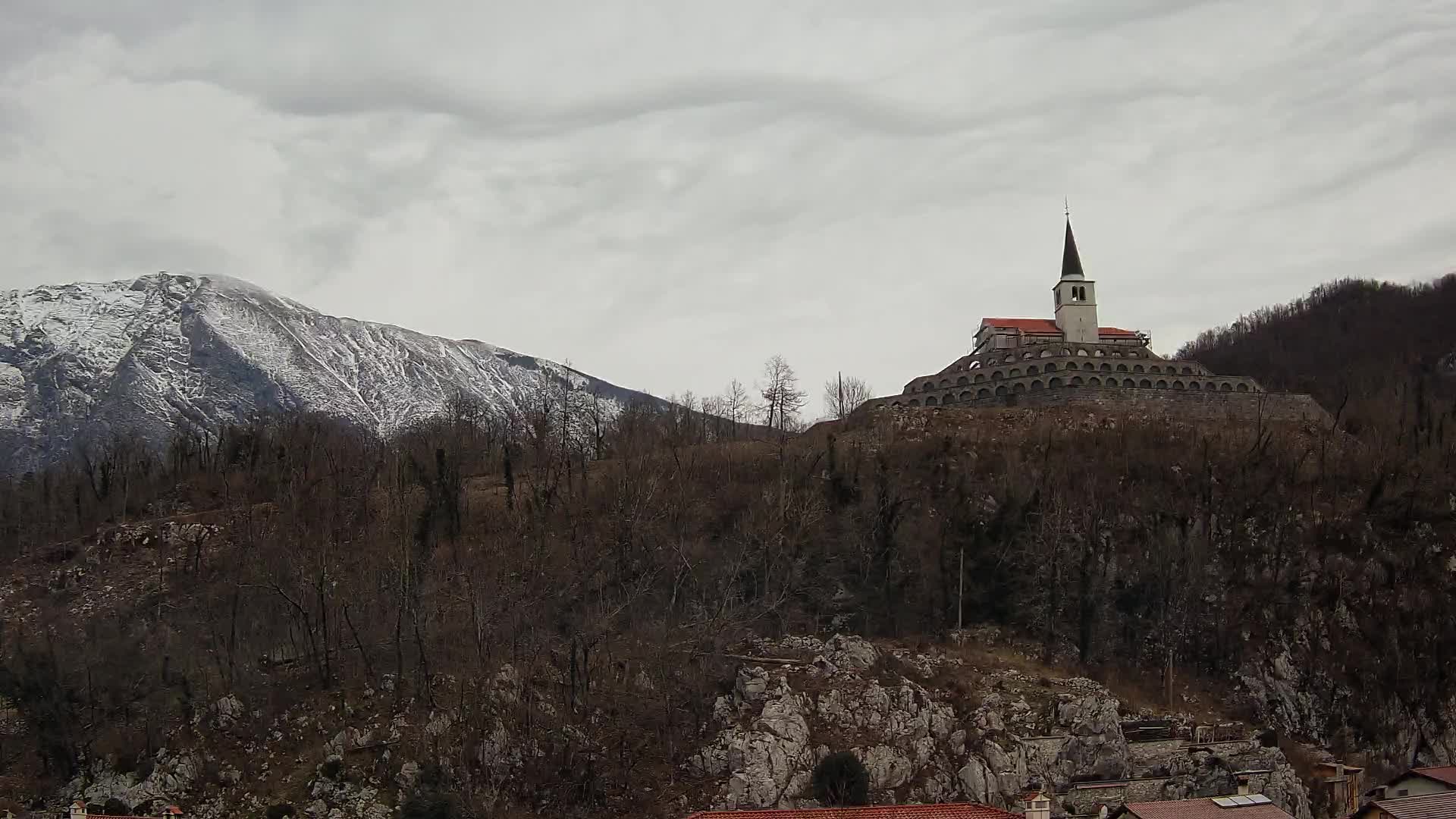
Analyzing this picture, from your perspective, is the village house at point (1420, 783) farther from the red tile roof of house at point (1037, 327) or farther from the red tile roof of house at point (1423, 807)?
the red tile roof of house at point (1037, 327)

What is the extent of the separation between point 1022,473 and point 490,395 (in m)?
110

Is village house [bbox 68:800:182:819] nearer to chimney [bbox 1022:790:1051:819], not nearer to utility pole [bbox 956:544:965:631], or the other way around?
chimney [bbox 1022:790:1051:819]

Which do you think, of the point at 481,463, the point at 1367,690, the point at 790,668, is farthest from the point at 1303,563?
the point at 481,463

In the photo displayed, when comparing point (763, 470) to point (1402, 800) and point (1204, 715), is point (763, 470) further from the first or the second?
point (1402, 800)

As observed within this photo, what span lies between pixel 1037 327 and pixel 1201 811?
63227 mm

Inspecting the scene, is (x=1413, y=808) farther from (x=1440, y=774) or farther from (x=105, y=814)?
(x=105, y=814)

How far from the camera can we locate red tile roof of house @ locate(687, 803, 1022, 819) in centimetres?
3516

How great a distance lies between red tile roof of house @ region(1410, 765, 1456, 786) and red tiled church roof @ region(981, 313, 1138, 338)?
5219 centimetres

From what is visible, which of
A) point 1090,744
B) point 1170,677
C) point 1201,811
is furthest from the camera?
point 1170,677

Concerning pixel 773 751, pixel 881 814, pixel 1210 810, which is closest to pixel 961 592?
pixel 773 751

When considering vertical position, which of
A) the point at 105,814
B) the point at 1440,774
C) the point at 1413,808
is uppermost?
the point at 1413,808

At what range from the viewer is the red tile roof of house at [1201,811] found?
1358 inches

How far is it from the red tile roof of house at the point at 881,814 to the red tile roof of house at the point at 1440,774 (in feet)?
52.3

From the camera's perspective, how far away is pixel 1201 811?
3500 centimetres
